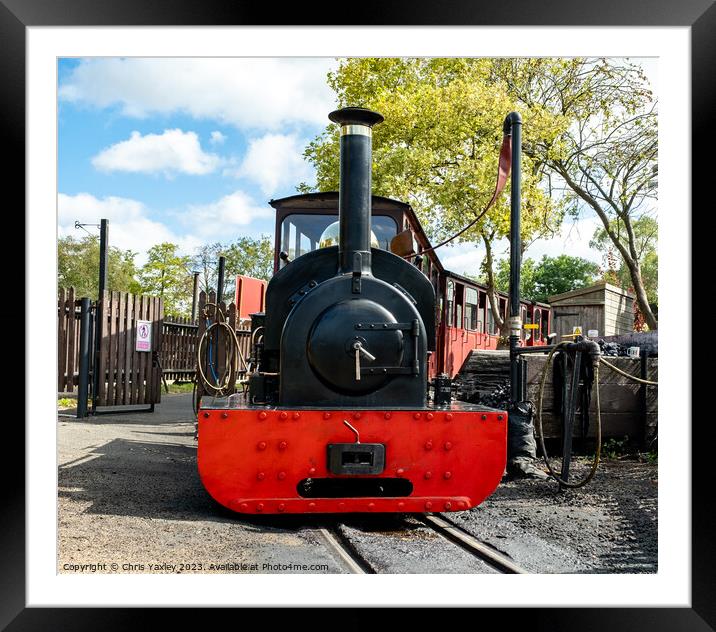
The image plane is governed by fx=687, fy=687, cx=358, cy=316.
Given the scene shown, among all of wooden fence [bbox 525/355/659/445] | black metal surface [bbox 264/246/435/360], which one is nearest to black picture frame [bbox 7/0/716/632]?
black metal surface [bbox 264/246/435/360]

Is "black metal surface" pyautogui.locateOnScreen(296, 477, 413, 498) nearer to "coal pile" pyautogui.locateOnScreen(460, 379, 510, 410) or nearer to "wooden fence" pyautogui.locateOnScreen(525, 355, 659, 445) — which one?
"coal pile" pyautogui.locateOnScreen(460, 379, 510, 410)

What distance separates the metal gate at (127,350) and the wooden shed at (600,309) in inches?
319

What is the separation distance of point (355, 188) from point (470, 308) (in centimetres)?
1146

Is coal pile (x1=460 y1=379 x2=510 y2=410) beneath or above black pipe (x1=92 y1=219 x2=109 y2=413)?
beneath

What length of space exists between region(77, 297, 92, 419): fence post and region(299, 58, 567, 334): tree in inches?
214

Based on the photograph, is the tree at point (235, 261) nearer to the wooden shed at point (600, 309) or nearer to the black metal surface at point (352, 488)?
the wooden shed at point (600, 309)

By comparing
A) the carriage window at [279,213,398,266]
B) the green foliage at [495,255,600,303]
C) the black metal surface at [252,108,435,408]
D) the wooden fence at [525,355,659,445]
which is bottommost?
the wooden fence at [525,355,659,445]

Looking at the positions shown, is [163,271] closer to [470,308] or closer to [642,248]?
[470,308]

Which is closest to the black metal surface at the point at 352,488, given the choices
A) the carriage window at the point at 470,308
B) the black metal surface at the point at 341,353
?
the black metal surface at the point at 341,353

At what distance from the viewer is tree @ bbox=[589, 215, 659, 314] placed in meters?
8.38
